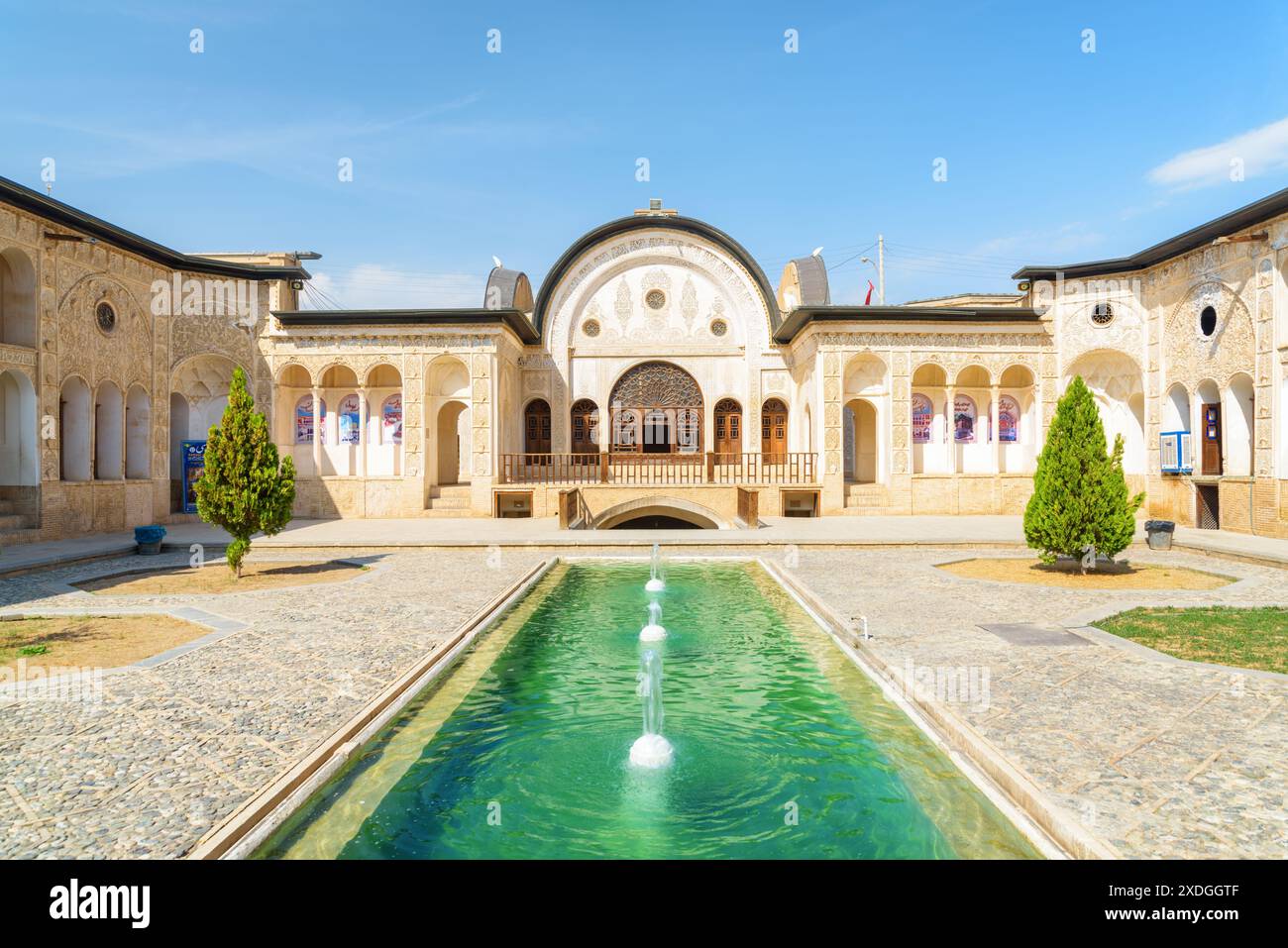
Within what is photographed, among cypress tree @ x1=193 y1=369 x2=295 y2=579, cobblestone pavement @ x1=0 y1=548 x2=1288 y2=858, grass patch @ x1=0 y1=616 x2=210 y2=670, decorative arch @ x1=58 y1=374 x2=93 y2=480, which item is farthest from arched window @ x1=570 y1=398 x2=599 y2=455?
grass patch @ x1=0 y1=616 x2=210 y2=670

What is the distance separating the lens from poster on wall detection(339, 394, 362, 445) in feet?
70.3

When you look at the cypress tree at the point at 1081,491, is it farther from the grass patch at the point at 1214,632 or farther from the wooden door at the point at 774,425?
the wooden door at the point at 774,425

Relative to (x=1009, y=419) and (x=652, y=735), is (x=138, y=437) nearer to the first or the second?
(x=652, y=735)

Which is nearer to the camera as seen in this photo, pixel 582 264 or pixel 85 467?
pixel 85 467

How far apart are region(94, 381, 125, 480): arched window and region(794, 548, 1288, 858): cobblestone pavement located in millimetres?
17682

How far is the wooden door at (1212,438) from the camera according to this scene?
678 inches

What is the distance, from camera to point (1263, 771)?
13.1 feet

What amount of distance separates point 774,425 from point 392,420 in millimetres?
12207

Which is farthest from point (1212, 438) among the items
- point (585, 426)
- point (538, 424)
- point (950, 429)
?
point (538, 424)

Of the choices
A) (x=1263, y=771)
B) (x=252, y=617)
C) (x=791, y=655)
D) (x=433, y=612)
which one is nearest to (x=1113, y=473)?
(x=791, y=655)

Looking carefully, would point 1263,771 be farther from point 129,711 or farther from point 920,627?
point 129,711

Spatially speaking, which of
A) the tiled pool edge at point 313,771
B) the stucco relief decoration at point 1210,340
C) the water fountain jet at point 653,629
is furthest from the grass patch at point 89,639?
the stucco relief decoration at point 1210,340

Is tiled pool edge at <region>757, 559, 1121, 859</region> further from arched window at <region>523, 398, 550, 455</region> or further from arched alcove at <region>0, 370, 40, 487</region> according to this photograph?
arched window at <region>523, 398, 550, 455</region>

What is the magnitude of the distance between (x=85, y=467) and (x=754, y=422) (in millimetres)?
18264
